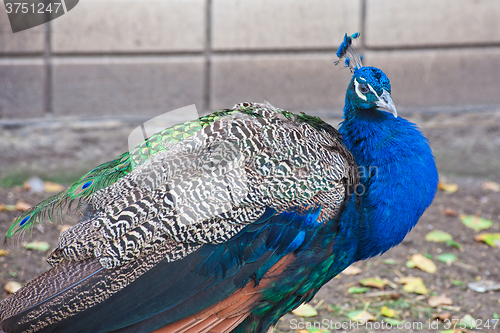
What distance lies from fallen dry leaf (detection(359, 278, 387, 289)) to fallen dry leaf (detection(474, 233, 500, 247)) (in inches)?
41.8

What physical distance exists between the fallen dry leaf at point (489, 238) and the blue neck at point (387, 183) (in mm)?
1740

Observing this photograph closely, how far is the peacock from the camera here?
1.99 meters

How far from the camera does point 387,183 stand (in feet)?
7.43

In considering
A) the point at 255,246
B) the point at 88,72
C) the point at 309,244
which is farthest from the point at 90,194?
the point at 88,72

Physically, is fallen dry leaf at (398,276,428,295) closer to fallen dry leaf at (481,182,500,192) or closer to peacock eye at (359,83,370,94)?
peacock eye at (359,83,370,94)

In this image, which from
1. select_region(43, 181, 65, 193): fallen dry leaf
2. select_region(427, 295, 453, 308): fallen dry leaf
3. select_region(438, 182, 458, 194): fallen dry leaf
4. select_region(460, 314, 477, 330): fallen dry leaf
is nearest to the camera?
select_region(460, 314, 477, 330): fallen dry leaf

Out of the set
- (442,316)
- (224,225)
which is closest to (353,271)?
(442,316)

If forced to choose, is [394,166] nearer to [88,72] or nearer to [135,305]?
[135,305]

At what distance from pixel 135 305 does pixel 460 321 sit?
79.6 inches

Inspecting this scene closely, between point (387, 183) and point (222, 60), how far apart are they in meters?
2.94

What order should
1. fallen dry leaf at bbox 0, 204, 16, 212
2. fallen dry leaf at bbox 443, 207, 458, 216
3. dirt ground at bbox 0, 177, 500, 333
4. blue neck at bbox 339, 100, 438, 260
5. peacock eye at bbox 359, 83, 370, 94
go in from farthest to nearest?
fallen dry leaf at bbox 443, 207, 458, 216, fallen dry leaf at bbox 0, 204, 16, 212, dirt ground at bbox 0, 177, 500, 333, peacock eye at bbox 359, 83, 370, 94, blue neck at bbox 339, 100, 438, 260

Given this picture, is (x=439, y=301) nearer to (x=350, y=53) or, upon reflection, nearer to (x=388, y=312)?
(x=388, y=312)

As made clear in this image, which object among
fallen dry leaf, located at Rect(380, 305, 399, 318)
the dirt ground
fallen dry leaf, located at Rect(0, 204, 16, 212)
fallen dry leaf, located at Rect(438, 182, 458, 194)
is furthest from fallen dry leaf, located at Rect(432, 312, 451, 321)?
fallen dry leaf, located at Rect(0, 204, 16, 212)

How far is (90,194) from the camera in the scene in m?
2.31
